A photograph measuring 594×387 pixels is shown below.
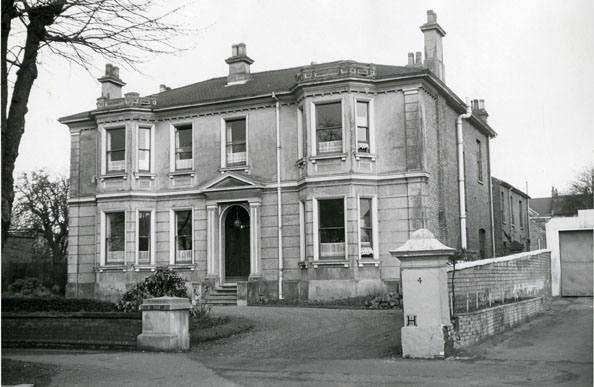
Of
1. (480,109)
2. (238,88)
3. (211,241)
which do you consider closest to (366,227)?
(211,241)

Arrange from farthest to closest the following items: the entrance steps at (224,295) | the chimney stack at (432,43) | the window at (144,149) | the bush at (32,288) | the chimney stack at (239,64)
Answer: the chimney stack at (239,64) < the bush at (32,288) < the window at (144,149) < the chimney stack at (432,43) < the entrance steps at (224,295)

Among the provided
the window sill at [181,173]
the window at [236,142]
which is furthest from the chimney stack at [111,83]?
the window at [236,142]

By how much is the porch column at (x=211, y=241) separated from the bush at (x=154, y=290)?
30.2ft

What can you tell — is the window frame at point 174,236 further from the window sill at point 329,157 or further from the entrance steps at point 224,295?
the window sill at point 329,157

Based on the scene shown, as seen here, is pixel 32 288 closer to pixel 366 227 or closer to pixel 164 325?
pixel 366 227

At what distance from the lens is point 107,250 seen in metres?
27.6

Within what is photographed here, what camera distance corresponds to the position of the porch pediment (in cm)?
2542

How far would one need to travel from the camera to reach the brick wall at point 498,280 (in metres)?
14.0

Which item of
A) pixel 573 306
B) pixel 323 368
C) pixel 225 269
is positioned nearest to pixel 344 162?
pixel 225 269

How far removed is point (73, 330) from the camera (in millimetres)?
14992

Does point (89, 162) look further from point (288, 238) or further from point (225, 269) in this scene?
point (288, 238)

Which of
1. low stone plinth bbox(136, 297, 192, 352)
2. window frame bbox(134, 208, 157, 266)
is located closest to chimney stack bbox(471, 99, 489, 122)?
window frame bbox(134, 208, 157, 266)

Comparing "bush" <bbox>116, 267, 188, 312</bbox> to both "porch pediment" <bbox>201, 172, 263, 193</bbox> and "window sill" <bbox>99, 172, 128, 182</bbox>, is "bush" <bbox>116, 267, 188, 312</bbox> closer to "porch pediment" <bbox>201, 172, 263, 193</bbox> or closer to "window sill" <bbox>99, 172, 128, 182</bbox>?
"porch pediment" <bbox>201, 172, 263, 193</bbox>

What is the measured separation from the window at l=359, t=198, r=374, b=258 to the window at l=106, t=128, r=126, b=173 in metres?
10.3
